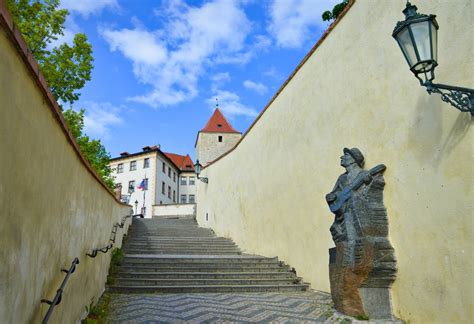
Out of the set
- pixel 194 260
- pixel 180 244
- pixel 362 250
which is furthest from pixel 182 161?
pixel 362 250

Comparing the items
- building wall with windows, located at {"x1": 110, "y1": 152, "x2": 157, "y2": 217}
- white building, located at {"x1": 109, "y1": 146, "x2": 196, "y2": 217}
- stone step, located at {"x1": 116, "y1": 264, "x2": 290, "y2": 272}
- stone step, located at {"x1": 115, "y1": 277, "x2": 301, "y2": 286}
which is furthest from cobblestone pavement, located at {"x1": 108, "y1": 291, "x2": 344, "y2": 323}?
building wall with windows, located at {"x1": 110, "y1": 152, "x2": 157, "y2": 217}

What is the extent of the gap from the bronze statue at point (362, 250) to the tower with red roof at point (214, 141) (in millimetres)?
30625

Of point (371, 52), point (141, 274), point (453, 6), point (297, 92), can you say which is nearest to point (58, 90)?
point (141, 274)

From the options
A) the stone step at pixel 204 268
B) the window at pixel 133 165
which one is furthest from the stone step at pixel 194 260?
the window at pixel 133 165

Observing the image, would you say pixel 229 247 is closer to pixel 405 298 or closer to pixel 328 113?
pixel 328 113

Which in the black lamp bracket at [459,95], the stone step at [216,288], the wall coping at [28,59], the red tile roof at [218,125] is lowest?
the stone step at [216,288]

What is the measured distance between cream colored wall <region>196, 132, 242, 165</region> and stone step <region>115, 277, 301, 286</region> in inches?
1112

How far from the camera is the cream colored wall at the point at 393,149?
127 inches

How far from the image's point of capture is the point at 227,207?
44.0ft

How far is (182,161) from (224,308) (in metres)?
45.8

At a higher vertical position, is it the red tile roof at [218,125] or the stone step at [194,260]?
the red tile roof at [218,125]

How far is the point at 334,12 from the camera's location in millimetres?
11164

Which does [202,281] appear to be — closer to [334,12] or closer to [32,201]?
[32,201]

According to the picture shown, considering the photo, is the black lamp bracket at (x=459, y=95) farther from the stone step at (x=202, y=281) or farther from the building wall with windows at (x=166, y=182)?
the building wall with windows at (x=166, y=182)
